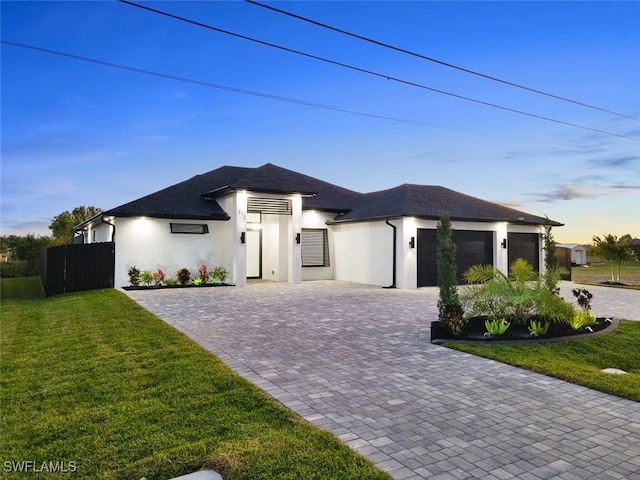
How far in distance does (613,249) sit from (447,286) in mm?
15748

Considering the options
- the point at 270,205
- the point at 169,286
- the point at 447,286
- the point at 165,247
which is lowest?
the point at 169,286

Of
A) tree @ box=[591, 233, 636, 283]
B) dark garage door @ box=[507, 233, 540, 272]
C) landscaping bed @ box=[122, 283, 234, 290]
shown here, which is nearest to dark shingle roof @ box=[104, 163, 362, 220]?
landscaping bed @ box=[122, 283, 234, 290]

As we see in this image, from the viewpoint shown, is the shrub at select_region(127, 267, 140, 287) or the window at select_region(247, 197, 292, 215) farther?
the window at select_region(247, 197, 292, 215)

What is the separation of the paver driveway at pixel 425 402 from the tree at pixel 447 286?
51cm

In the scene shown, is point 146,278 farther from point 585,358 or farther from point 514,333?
point 585,358

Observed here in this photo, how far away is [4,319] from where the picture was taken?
8930mm

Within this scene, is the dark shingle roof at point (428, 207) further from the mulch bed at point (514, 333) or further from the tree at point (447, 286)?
the mulch bed at point (514, 333)

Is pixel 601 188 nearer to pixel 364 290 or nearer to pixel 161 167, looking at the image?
pixel 364 290

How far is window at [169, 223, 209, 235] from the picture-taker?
1533cm

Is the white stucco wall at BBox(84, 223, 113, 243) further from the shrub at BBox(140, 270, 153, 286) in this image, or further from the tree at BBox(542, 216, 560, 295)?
the tree at BBox(542, 216, 560, 295)

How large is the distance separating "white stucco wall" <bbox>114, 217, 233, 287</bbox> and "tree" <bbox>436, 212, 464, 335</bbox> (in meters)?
10.4

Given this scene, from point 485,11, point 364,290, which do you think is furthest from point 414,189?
point 485,11

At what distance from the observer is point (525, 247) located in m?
18.1

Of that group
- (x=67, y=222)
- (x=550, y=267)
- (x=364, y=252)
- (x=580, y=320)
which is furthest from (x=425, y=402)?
(x=67, y=222)
